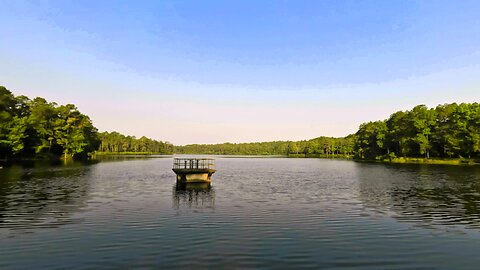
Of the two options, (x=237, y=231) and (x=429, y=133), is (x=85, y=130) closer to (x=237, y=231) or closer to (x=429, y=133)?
(x=429, y=133)

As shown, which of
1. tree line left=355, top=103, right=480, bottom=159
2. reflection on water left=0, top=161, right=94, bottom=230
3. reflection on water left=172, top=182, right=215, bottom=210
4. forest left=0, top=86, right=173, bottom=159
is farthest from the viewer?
tree line left=355, top=103, right=480, bottom=159

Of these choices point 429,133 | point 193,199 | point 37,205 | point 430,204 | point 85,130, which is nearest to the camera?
point 37,205

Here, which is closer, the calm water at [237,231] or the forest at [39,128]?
the calm water at [237,231]

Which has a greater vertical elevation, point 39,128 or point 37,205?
point 39,128

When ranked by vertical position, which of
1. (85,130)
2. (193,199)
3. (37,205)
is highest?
(85,130)

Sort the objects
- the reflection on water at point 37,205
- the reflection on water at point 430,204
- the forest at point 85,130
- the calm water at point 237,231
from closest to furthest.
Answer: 1. the calm water at point 237,231
2. the reflection on water at point 37,205
3. the reflection on water at point 430,204
4. the forest at point 85,130

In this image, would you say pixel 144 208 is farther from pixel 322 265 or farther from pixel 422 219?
pixel 422 219

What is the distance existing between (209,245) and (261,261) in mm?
3647

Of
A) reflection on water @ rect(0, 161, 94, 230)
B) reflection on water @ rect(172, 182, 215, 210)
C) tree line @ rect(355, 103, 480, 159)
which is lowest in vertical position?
reflection on water @ rect(172, 182, 215, 210)

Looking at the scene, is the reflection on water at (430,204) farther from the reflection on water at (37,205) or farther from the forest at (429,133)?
the forest at (429,133)

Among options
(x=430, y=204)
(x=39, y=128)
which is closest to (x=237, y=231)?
(x=430, y=204)

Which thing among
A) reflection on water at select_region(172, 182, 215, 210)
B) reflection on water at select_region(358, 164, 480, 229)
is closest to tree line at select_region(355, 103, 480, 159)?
reflection on water at select_region(358, 164, 480, 229)

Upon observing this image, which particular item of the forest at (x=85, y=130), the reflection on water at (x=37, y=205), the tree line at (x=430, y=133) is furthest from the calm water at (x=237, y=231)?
the tree line at (x=430, y=133)

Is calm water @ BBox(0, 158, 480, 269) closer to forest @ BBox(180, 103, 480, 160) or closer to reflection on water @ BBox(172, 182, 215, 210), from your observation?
reflection on water @ BBox(172, 182, 215, 210)
